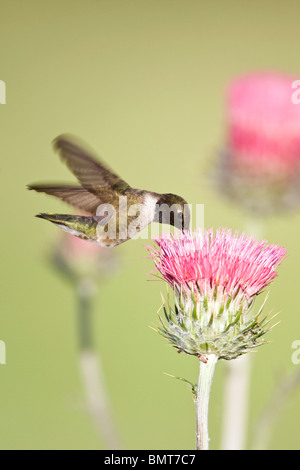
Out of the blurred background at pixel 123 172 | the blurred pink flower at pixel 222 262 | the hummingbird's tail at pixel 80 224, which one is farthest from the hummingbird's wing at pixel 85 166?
the blurred background at pixel 123 172

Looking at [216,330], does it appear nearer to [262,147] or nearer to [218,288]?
[218,288]

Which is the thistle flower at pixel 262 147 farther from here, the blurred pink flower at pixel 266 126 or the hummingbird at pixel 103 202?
the hummingbird at pixel 103 202

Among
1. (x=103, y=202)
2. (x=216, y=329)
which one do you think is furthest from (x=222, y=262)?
(x=103, y=202)

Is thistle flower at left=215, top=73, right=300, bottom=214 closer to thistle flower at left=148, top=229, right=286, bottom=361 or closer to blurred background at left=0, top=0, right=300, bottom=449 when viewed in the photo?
blurred background at left=0, top=0, right=300, bottom=449

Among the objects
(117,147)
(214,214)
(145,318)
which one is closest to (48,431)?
(145,318)
